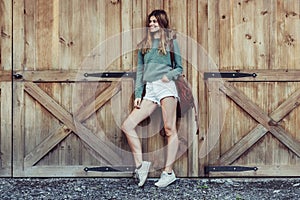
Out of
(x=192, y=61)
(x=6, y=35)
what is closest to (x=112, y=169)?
(x=192, y=61)

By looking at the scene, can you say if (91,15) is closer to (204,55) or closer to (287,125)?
(204,55)

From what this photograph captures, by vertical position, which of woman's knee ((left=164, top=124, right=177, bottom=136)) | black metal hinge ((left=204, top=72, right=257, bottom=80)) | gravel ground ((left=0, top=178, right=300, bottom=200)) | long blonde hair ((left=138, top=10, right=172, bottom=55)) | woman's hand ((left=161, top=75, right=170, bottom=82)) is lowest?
gravel ground ((left=0, top=178, right=300, bottom=200))

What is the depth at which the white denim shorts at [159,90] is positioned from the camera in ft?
19.0

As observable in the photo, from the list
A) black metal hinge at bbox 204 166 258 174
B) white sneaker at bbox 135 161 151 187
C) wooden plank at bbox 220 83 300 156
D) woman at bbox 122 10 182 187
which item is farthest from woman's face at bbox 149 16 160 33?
black metal hinge at bbox 204 166 258 174

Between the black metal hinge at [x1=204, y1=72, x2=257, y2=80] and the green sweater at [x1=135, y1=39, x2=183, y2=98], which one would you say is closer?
the green sweater at [x1=135, y1=39, x2=183, y2=98]

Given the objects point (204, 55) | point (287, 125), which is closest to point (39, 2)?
point (204, 55)

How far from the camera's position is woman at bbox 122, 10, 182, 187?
5.79 metres

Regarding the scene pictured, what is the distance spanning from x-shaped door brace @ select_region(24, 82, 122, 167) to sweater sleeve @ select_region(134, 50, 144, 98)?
0.25m

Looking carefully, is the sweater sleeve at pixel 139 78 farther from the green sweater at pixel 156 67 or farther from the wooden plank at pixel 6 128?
the wooden plank at pixel 6 128

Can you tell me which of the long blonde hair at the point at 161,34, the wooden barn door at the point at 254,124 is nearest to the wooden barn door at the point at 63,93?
the long blonde hair at the point at 161,34

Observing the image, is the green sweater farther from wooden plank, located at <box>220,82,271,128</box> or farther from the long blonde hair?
wooden plank, located at <box>220,82,271,128</box>

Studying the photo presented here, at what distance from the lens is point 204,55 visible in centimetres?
603

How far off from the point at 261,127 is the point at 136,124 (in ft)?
4.49

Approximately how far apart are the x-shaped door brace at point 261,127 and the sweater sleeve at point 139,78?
2.89 ft
